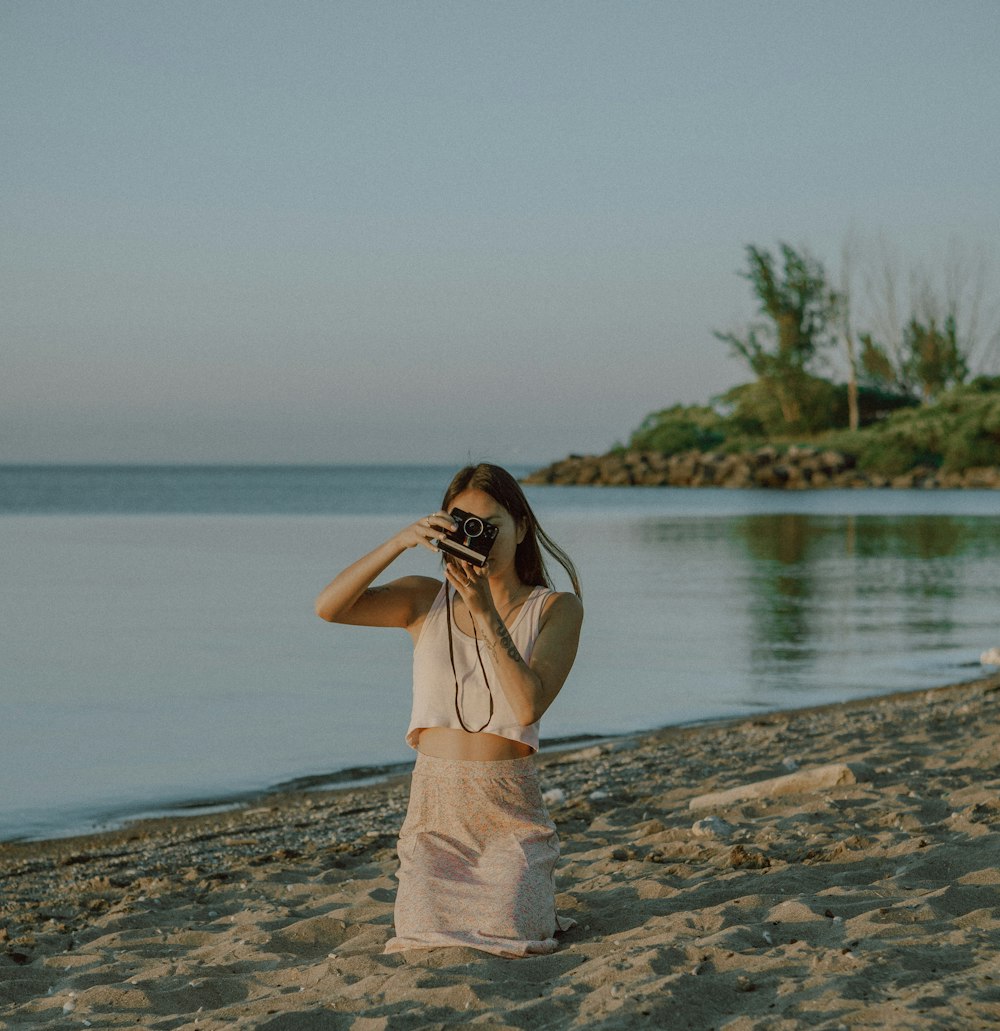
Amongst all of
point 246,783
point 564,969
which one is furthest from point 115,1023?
point 246,783

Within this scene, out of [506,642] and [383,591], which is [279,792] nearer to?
[383,591]

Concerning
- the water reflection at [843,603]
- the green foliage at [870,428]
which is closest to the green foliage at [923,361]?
the green foliage at [870,428]

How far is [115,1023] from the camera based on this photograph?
11.3 ft

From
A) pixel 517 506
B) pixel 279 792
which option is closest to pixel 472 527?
pixel 517 506

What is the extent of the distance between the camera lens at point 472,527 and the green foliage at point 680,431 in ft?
204

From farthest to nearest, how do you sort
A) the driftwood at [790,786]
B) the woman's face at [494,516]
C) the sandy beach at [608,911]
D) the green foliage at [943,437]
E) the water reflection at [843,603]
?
the green foliage at [943,437] < the water reflection at [843,603] < the driftwood at [790,786] < the woman's face at [494,516] < the sandy beach at [608,911]

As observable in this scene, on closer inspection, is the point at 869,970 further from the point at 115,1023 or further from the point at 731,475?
the point at 731,475

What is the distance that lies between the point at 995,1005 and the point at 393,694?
748cm

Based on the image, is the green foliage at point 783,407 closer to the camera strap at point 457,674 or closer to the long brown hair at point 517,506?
the long brown hair at point 517,506

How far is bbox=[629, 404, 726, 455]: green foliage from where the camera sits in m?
66.2

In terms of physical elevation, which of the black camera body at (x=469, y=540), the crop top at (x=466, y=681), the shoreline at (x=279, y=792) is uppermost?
the black camera body at (x=469, y=540)

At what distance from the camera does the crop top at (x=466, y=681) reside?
3.91 meters

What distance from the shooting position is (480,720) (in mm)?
3928

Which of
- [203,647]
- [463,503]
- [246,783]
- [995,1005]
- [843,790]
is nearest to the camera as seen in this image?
[995,1005]
